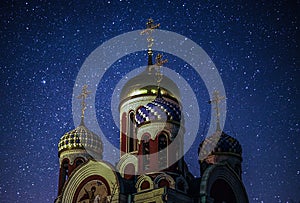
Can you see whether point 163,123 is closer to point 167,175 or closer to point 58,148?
point 167,175

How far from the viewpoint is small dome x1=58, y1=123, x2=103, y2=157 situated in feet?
58.5

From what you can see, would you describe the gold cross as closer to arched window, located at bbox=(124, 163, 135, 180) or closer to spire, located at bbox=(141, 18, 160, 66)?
spire, located at bbox=(141, 18, 160, 66)

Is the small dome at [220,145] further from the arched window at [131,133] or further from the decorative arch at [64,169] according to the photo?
the decorative arch at [64,169]

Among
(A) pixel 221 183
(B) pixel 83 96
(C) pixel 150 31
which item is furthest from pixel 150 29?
(A) pixel 221 183

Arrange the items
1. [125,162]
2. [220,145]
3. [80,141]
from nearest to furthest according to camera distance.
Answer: [125,162], [80,141], [220,145]

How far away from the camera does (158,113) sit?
14922 mm

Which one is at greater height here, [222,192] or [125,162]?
[125,162]

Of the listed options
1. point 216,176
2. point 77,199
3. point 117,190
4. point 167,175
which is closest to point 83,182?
point 77,199

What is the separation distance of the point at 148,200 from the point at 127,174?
2.81 metres

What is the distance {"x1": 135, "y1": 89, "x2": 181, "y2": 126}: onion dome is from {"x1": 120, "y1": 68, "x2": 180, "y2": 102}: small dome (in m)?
1.77

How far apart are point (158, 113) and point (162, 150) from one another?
40.7 inches

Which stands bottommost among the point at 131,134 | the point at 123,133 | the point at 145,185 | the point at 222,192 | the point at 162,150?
the point at 145,185

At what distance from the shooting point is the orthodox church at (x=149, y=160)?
13875 mm

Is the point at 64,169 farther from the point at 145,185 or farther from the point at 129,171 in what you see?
the point at 145,185
